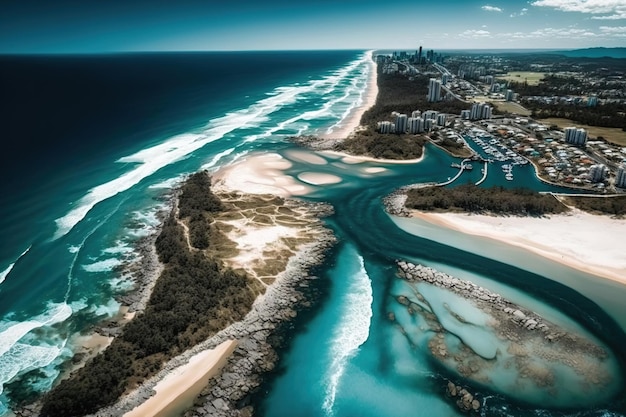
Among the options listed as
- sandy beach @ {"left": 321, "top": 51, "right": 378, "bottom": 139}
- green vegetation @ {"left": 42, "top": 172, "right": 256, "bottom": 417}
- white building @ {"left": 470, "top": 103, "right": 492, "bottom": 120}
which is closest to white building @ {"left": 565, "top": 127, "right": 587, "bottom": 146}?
white building @ {"left": 470, "top": 103, "right": 492, "bottom": 120}

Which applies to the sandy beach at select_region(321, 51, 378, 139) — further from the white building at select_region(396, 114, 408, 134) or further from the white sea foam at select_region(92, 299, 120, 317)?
the white sea foam at select_region(92, 299, 120, 317)

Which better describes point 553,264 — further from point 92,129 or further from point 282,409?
point 92,129

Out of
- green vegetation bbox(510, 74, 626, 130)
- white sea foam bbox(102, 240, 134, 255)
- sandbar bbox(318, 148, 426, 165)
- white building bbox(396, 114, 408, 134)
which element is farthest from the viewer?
green vegetation bbox(510, 74, 626, 130)

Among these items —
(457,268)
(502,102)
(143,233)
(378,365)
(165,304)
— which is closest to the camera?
(378,365)

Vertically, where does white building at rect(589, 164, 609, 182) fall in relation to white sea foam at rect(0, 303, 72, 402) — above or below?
above

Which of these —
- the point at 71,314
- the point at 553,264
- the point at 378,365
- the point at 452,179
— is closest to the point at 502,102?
the point at 452,179
